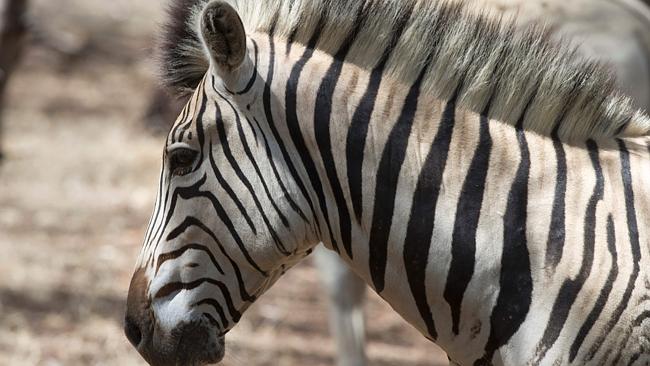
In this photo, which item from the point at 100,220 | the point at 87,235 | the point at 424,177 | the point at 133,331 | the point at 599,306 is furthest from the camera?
the point at 100,220

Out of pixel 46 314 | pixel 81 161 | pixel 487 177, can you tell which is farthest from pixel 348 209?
pixel 81 161

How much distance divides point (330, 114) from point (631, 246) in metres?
0.81

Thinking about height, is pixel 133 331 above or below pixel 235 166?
below

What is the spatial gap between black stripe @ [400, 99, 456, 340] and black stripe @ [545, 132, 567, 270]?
282 mm

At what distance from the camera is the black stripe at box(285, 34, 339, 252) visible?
2660 mm

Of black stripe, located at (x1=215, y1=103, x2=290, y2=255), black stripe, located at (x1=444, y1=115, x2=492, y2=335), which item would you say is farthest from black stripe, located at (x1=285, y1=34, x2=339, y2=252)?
black stripe, located at (x1=444, y1=115, x2=492, y2=335)

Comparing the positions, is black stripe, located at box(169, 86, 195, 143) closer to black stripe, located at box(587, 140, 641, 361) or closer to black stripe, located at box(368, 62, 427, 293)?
black stripe, located at box(368, 62, 427, 293)

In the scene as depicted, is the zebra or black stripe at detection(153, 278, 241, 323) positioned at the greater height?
Answer: the zebra

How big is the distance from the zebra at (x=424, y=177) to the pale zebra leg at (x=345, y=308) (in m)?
2.73

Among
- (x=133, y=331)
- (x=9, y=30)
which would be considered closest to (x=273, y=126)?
(x=133, y=331)

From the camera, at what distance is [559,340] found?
8.29 ft

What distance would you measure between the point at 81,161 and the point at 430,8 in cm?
748

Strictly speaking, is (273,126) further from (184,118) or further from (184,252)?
(184,252)

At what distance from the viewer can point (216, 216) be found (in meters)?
2.71
